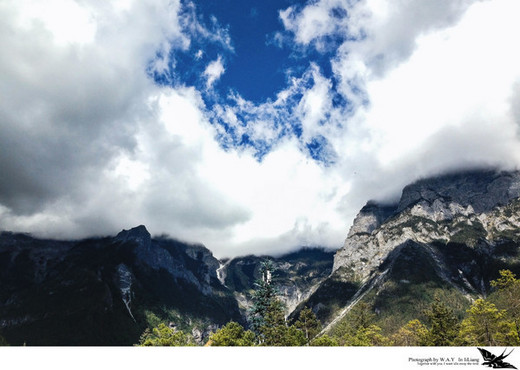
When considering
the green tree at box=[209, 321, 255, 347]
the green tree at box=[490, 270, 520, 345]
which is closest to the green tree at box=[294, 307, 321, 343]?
the green tree at box=[209, 321, 255, 347]

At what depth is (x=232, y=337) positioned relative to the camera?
61406 millimetres

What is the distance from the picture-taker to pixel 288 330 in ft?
227

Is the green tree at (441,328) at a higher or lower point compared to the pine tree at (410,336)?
higher

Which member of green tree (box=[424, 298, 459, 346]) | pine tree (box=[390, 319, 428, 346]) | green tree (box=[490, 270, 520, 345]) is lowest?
pine tree (box=[390, 319, 428, 346])

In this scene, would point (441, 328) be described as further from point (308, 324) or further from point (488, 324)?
point (308, 324)

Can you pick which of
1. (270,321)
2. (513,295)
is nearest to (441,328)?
(513,295)

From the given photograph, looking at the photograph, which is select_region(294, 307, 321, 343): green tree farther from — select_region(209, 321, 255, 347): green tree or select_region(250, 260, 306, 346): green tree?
select_region(209, 321, 255, 347): green tree

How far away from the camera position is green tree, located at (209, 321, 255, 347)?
59903 millimetres

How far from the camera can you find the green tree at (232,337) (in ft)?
197

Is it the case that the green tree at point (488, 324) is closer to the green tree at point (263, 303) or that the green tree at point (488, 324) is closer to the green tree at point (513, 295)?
the green tree at point (513, 295)
